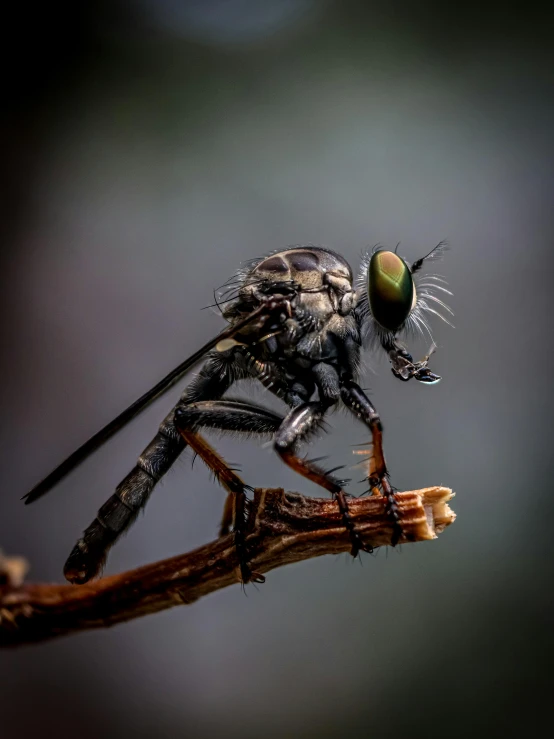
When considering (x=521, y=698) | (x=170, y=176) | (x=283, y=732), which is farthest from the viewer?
(x=170, y=176)

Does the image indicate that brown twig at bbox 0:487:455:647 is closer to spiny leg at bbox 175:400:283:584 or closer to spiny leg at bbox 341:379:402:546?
spiny leg at bbox 341:379:402:546

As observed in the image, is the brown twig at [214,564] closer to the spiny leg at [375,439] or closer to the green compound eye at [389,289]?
the spiny leg at [375,439]

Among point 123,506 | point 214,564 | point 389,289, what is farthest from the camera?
point 123,506

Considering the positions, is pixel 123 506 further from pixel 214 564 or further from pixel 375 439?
pixel 375 439

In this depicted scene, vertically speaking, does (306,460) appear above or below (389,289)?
below

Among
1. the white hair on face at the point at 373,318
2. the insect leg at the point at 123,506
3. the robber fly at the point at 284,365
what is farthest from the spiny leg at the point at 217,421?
the white hair on face at the point at 373,318

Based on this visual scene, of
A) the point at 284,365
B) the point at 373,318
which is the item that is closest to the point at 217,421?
the point at 284,365

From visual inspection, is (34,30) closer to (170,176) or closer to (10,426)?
(170,176)

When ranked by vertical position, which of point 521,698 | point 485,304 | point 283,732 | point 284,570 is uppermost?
point 485,304

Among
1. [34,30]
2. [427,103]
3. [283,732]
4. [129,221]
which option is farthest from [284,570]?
[34,30]
